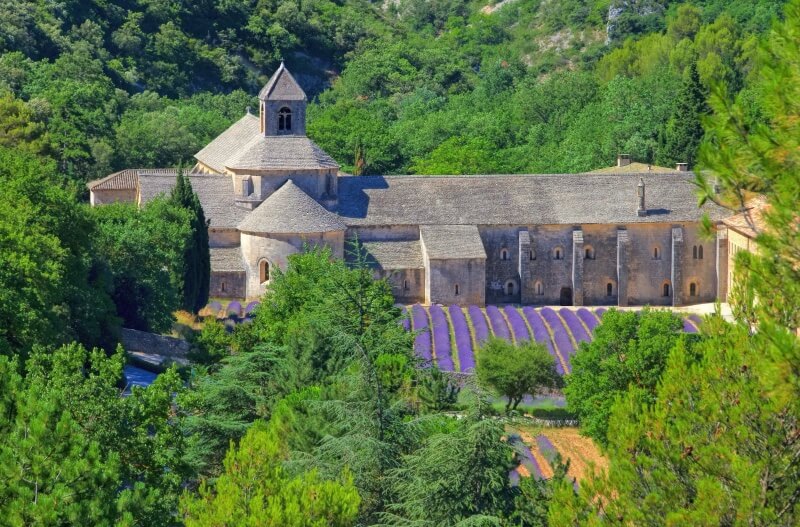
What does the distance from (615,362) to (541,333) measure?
17214mm

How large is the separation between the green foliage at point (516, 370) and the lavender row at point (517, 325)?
4341 millimetres

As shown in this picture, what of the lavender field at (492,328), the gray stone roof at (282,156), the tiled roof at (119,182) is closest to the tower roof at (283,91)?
the gray stone roof at (282,156)

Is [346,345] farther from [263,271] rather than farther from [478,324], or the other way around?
[263,271]

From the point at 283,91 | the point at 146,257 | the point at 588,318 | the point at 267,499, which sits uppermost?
the point at 283,91

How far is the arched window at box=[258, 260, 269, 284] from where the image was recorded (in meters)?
80.9

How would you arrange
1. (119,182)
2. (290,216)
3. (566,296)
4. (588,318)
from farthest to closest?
(119,182), (566,296), (290,216), (588,318)

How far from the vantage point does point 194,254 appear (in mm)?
76750

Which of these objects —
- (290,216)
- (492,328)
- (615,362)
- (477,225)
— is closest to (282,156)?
(290,216)

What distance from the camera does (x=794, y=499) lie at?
30453mm

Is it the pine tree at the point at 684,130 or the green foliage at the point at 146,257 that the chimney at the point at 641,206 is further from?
the green foliage at the point at 146,257

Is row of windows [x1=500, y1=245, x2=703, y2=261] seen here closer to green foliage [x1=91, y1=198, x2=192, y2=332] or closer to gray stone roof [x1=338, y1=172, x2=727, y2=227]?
gray stone roof [x1=338, y1=172, x2=727, y2=227]

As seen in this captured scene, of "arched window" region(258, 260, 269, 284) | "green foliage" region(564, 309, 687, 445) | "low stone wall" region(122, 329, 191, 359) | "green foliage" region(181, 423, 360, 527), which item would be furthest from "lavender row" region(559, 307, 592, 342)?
"green foliage" region(181, 423, 360, 527)

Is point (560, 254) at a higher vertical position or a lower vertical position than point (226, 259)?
lower

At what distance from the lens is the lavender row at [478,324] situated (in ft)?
240
